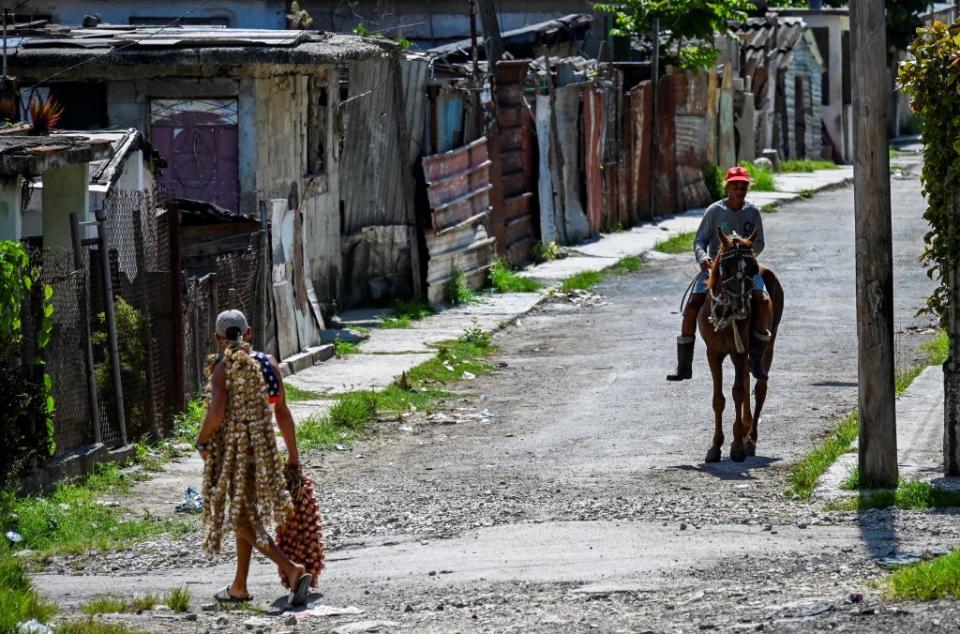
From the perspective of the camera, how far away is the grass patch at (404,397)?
13.3 meters

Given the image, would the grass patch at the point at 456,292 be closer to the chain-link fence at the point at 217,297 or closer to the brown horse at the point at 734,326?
the chain-link fence at the point at 217,297

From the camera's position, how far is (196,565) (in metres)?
9.39

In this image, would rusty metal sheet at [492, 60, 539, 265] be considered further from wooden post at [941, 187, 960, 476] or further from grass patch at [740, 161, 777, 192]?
wooden post at [941, 187, 960, 476]

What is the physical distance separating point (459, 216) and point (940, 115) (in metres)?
11.3

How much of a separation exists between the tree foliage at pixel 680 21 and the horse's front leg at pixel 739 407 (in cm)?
1835

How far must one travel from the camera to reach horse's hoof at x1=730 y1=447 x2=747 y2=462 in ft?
38.8

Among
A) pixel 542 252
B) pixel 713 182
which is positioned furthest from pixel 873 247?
pixel 713 182

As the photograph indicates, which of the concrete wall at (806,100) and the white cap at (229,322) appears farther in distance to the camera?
the concrete wall at (806,100)

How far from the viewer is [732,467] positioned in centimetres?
1168

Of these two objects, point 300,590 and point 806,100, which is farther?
point 806,100

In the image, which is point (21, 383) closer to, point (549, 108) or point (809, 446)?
point (809, 446)

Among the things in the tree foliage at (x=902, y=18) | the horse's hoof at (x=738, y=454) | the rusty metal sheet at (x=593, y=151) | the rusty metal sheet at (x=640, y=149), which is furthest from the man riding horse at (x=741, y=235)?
the tree foliage at (x=902, y=18)

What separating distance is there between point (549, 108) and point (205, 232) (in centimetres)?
1058

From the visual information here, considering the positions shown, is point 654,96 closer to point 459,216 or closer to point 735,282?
point 459,216
